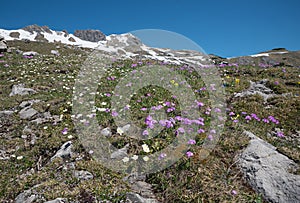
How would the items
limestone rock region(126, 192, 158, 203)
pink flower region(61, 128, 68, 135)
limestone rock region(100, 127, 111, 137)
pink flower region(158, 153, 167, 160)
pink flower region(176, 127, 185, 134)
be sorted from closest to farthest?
limestone rock region(126, 192, 158, 203)
pink flower region(158, 153, 167, 160)
pink flower region(176, 127, 185, 134)
limestone rock region(100, 127, 111, 137)
pink flower region(61, 128, 68, 135)

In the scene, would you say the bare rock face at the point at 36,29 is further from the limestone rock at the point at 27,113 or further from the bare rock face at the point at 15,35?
the limestone rock at the point at 27,113

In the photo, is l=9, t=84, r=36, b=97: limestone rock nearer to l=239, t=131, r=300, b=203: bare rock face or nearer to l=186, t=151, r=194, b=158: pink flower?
l=186, t=151, r=194, b=158: pink flower

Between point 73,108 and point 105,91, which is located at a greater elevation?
point 105,91

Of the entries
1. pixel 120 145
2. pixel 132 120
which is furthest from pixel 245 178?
pixel 132 120

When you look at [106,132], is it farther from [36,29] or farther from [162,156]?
[36,29]

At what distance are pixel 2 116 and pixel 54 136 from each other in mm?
3006

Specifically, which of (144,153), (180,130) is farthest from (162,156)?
(180,130)

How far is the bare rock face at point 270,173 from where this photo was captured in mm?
3777

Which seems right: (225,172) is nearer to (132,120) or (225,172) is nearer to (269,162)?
(269,162)

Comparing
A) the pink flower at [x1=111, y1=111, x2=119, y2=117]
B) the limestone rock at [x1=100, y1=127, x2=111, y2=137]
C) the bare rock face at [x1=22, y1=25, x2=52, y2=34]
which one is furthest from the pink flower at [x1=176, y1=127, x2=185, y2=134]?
the bare rock face at [x1=22, y1=25, x2=52, y2=34]

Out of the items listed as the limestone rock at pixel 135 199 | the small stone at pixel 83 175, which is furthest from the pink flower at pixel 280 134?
the small stone at pixel 83 175

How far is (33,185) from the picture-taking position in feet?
13.9

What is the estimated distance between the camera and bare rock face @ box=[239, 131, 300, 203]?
12.4 feet

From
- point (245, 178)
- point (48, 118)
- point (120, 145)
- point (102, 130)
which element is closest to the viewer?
point (245, 178)
